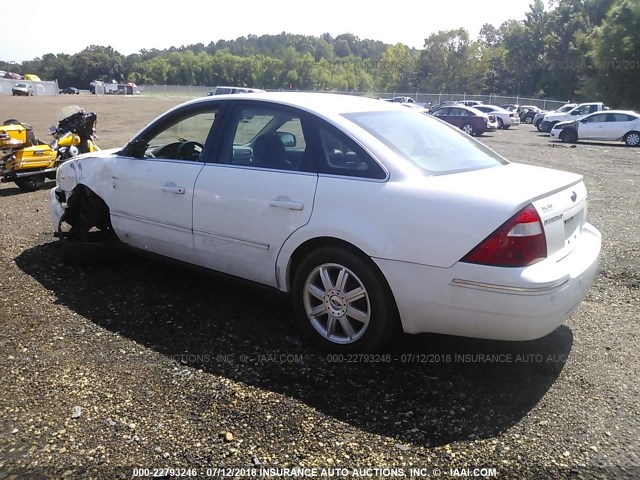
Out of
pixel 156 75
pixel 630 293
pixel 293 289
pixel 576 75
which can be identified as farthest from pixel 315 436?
pixel 156 75

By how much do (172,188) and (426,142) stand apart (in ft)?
6.48

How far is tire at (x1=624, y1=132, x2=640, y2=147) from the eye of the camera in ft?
73.9

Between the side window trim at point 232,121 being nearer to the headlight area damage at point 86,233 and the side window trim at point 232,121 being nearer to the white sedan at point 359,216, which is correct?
the white sedan at point 359,216

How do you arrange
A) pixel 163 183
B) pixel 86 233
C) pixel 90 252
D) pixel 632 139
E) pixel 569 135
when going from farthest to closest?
pixel 569 135 → pixel 632 139 → pixel 86 233 → pixel 90 252 → pixel 163 183

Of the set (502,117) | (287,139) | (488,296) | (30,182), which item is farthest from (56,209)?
(502,117)

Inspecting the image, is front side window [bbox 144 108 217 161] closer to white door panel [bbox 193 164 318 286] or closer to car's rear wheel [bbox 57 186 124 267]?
white door panel [bbox 193 164 318 286]

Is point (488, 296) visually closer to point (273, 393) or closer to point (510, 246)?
point (510, 246)

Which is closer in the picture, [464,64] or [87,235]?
[87,235]

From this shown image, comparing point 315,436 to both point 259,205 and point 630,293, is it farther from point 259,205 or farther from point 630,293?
point 630,293

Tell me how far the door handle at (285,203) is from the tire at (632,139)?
23627 millimetres

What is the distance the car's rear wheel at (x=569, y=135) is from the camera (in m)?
24.2

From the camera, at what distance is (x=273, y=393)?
3100 mm

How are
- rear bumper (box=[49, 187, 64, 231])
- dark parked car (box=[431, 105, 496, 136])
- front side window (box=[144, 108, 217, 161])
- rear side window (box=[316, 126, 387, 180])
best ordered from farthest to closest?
dark parked car (box=[431, 105, 496, 136]) → rear bumper (box=[49, 187, 64, 231]) → front side window (box=[144, 108, 217, 161]) → rear side window (box=[316, 126, 387, 180])

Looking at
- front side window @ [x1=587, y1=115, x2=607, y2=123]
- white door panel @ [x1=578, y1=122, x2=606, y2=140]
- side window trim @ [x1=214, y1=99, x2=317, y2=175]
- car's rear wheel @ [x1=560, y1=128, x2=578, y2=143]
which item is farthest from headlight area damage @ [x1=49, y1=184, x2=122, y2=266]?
car's rear wheel @ [x1=560, y1=128, x2=578, y2=143]
